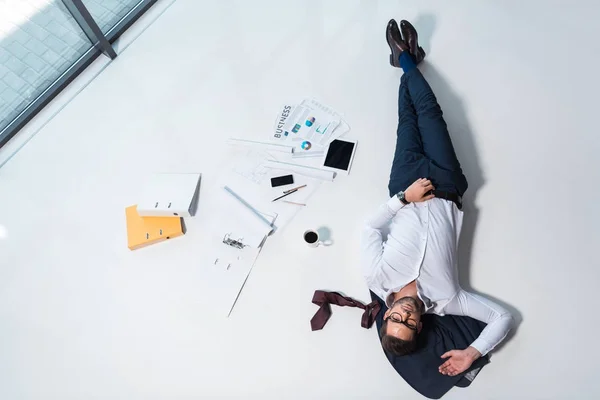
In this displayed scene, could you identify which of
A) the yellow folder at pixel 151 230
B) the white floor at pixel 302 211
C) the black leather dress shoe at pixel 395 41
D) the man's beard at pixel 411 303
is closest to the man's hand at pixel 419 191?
the white floor at pixel 302 211

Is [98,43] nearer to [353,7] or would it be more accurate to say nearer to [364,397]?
[353,7]

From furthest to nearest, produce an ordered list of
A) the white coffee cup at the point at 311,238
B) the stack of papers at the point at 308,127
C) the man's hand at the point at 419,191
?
the stack of papers at the point at 308,127, the white coffee cup at the point at 311,238, the man's hand at the point at 419,191

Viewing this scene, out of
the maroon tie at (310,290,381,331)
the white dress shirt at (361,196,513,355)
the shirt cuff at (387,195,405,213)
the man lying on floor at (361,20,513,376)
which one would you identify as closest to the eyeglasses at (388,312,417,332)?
the man lying on floor at (361,20,513,376)

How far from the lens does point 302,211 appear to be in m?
2.83

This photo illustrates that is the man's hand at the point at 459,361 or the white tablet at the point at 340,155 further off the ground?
the white tablet at the point at 340,155

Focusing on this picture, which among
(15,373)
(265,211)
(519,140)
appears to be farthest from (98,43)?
(519,140)

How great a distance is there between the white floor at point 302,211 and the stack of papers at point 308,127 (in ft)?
0.32

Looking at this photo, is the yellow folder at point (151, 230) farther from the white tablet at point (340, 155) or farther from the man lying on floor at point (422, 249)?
the man lying on floor at point (422, 249)

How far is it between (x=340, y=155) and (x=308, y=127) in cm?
32

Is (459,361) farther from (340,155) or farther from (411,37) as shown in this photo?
(411,37)

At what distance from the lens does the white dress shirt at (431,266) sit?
2.24 metres

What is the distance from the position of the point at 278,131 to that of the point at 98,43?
1.69 meters

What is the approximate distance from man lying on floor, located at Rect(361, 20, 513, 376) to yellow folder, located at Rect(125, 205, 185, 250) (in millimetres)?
1168

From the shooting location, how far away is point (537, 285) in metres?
2.44
